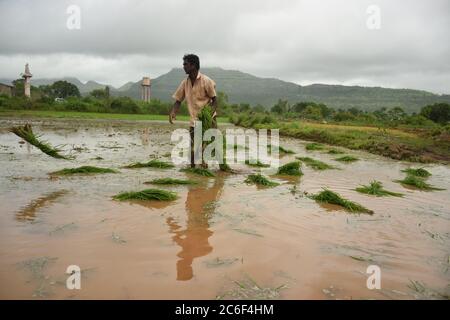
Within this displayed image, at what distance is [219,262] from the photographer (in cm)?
253

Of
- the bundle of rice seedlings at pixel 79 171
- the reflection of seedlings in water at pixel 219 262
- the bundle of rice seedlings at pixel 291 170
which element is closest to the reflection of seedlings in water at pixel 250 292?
the reflection of seedlings in water at pixel 219 262

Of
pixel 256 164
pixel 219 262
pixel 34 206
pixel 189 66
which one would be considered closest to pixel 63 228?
pixel 34 206

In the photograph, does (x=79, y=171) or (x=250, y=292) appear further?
(x=79, y=171)

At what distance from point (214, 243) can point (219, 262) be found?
358mm

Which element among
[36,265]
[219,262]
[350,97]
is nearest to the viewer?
[36,265]

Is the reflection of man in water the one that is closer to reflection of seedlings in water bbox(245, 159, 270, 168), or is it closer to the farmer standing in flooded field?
the farmer standing in flooded field

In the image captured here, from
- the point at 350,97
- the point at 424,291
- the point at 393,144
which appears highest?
the point at 350,97

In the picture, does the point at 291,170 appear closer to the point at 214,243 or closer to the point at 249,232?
the point at 249,232

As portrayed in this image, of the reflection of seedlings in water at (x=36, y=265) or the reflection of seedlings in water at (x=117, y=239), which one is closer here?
the reflection of seedlings in water at (x=36, y=265)

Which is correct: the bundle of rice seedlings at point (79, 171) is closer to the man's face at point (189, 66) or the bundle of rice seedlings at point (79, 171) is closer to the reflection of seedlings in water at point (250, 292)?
the man's face at point (189, 66)

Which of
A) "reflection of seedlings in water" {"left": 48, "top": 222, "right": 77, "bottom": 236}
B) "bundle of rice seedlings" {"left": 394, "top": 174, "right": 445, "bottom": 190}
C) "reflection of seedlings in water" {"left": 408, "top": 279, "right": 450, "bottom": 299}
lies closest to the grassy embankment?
"bundle of rice seedlings" {"left": 394, "top": 174, "right": 445, "bottom": 190}

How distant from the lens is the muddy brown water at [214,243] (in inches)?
85.3

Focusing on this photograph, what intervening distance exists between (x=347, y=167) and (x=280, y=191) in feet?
11.0
